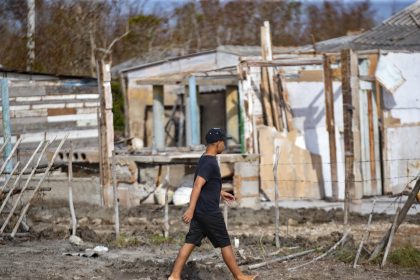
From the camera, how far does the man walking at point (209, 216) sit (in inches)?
337

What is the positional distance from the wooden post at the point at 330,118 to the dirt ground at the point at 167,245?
202 centimetres

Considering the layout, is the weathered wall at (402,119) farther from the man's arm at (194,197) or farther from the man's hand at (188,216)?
the man's hand at (188,216)

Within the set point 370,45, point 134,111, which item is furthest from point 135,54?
point 370,45

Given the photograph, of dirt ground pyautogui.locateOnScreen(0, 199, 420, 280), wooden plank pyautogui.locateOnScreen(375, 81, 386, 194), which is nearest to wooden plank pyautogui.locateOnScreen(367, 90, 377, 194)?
wooden plank pyautogui.locateOnScreen(375, 81, 386, 194)

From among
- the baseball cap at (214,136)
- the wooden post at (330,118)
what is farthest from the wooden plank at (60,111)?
the baseball cap at (214,136)

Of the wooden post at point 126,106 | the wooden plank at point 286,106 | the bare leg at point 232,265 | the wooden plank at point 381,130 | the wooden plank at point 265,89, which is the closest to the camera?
the bare leg at point 232,265

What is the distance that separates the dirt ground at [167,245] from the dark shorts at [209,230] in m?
0.67

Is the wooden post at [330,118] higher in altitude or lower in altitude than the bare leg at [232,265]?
higher

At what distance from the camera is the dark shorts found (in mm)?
8617

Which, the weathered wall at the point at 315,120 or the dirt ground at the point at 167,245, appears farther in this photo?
the weathered wall at the point at 315,120

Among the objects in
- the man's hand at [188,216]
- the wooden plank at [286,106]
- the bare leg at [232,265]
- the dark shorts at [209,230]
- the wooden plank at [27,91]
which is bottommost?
the bare leg at [232,265]

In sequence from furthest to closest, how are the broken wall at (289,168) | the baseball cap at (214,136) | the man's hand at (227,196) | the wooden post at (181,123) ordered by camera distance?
the wooden post at (181,123), the broken wall at (289,168), the man's hand at (227,196), the baseball cap at (214,136)

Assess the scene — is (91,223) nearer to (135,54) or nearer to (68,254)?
(68,254)

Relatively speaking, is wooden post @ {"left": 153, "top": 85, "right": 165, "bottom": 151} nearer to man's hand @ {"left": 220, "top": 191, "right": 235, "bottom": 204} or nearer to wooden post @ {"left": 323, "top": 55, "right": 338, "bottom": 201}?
wooden post @ {"left": 323, "top": 55, "right": 338, "bottom": 201}
